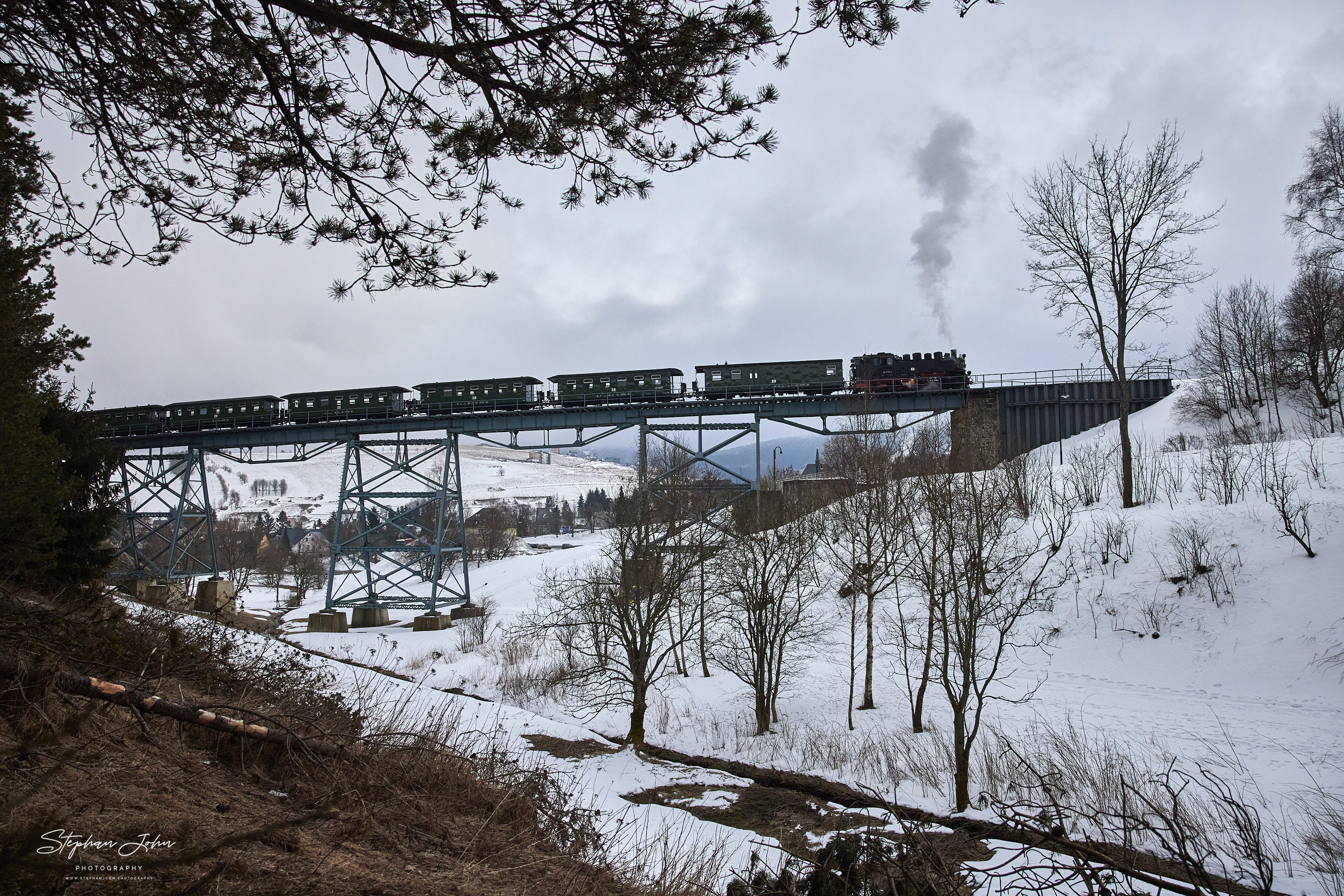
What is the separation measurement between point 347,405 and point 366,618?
28.4ft

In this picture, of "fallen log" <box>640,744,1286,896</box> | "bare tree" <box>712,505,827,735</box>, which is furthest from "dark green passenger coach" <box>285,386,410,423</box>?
"fallen log" <box>640,744,1286,896</box>

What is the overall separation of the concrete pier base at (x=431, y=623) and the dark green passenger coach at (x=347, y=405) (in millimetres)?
7978

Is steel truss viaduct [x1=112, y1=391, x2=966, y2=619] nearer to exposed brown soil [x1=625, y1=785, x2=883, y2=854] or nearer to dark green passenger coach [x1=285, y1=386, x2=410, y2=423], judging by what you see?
dark green passenger coach [x1=285, y1=386, x2=410, y2=423]

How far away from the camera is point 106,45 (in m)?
4.88

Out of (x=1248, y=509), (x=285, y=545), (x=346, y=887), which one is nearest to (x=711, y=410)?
(x=1248, y=509)

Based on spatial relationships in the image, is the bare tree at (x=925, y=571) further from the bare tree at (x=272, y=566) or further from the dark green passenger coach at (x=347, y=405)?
the bare tree at (x=272, y=566)

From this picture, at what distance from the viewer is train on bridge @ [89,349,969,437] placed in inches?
951

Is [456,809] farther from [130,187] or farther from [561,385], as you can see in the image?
[561,385]

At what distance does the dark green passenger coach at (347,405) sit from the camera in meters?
27.4

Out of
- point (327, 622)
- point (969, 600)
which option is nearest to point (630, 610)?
point (969, 600)

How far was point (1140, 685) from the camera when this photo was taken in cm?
1341

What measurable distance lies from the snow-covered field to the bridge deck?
660 centimetres

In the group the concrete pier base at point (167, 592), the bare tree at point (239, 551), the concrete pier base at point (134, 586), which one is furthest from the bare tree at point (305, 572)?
the concrete pier base at point (167, 592)

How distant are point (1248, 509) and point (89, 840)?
2038 centimetres
